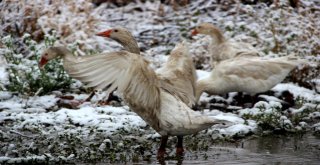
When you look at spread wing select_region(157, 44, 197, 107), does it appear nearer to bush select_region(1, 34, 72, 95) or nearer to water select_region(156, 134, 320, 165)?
water select_region(156, 134, 320, 165)

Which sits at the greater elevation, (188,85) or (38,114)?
(188,85)

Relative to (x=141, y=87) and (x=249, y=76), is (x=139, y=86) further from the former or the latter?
(x=249, y=76)

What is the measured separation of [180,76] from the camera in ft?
22.0

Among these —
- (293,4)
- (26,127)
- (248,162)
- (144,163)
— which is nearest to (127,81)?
(144,163)

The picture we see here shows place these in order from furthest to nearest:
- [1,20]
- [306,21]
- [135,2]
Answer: [135,2]
[1,20]
[306,21]

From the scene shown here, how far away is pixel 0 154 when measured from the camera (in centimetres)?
624

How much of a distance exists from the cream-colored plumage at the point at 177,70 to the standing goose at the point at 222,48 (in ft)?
9.47

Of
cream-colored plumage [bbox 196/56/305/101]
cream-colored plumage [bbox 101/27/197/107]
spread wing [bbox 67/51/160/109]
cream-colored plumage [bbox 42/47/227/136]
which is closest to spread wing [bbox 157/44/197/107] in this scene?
cream-colored plumage [bbox 101/27/197/107]

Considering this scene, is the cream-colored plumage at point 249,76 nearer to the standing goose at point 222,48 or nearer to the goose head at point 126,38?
the standing goose at point 222,48

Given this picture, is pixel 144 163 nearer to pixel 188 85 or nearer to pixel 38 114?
pixel 188 85

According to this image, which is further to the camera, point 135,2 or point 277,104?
point 135,2

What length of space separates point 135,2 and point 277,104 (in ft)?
24.8

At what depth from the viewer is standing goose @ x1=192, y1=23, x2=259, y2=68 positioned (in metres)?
9.75

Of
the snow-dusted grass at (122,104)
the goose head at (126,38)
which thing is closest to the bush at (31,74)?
the snow-dusted grass at (122,104)
